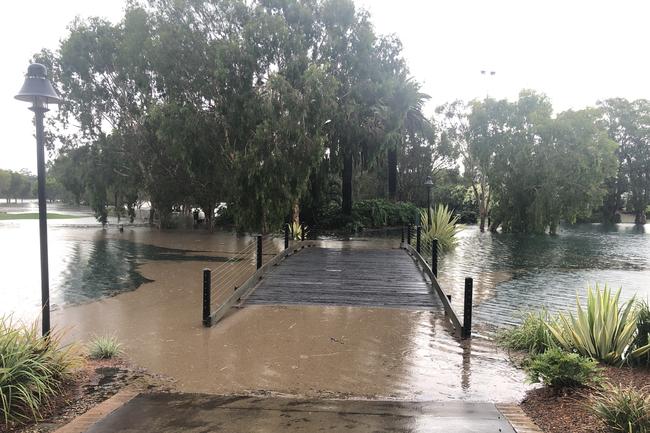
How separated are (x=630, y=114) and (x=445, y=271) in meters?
52.4

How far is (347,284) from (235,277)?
3897 millimetres

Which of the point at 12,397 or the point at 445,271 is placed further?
the point at 445,271

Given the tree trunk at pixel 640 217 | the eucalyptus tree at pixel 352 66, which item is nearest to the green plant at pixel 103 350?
the eucalyptus tree at pixel 352 66

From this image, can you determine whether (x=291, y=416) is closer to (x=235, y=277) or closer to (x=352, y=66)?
(x=235, y=277)

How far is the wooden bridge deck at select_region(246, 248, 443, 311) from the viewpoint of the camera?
9.90 meters

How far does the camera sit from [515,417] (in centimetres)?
421

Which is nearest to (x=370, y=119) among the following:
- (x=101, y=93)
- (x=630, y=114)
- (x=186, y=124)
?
(x=186, y=124)

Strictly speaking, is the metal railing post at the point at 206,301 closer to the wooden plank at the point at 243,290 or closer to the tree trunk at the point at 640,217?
the wooden plank at the point at 243,290

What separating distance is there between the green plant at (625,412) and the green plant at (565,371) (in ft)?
2.65

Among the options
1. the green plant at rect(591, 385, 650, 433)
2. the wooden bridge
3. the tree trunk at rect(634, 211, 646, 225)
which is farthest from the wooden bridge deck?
the tree trunk at rect(634, 211, 646, 225)

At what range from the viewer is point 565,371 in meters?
4.75

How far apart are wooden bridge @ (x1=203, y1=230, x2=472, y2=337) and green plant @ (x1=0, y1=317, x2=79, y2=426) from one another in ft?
10.3

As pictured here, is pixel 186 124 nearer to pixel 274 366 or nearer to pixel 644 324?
pixel 274 366

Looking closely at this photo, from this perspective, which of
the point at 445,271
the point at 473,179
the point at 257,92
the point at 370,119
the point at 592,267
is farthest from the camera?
the point at 473,179
